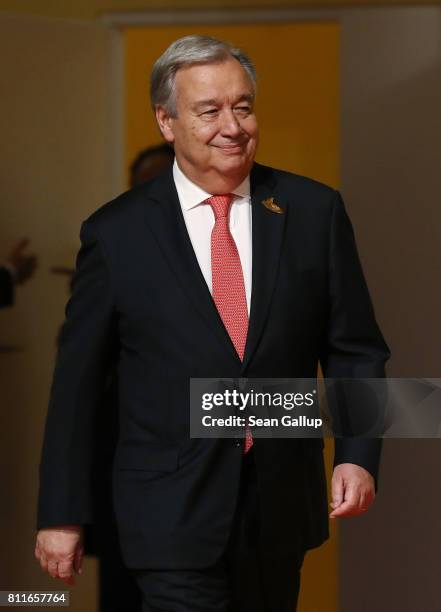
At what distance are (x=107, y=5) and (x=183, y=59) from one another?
4.36 feet

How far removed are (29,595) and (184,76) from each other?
1.47 metres

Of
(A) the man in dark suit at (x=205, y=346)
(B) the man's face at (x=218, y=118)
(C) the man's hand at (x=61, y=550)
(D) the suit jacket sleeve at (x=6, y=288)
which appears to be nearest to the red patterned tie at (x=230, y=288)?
(A) the man in dark suit at (x=205, y=346)

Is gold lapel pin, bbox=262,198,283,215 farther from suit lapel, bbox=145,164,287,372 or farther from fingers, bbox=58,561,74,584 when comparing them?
fingers, bbox=58,561,74,584

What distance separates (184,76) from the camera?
2008 mm

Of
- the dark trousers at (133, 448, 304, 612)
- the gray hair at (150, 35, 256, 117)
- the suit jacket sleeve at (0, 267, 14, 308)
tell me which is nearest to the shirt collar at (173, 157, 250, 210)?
the gray hair at (150, 35, 256, 117)

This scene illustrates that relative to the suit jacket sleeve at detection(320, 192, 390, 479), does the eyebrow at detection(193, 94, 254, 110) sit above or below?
above

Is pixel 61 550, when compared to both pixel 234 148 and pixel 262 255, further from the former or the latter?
pixel 234 148

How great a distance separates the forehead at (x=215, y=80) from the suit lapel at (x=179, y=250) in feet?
0.56

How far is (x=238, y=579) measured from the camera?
2.03 m

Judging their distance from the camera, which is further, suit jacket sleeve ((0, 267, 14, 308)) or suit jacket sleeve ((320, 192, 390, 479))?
suit jacket sleeve ((0, 267, 14, 308))

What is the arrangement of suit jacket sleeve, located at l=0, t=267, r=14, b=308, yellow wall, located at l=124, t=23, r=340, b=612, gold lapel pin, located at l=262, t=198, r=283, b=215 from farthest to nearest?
1. yellow wall, located at l=124, t=23, r=340, b=612
2. suit jacket sleeve, located at l=0, t=267, r=14, b=308
3. gold lapel pin, located at l=262, t=198, r=283, b=215

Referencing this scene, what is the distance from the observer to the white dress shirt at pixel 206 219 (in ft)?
6.64

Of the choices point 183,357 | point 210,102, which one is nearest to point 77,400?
point 183,357

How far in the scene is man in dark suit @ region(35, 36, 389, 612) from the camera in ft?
6.49
